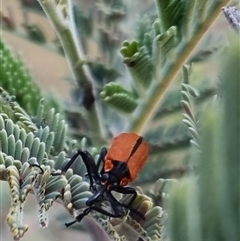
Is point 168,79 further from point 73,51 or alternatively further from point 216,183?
point 216,183

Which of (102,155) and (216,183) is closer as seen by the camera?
(216,183)

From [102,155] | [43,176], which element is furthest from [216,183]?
[102,155]

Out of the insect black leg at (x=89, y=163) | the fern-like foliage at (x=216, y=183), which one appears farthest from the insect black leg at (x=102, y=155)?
the fern-like foliage at (x=216, y=183)

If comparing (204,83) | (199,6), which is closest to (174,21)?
(199,6)

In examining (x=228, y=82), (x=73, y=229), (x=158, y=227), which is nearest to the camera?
(x=228, y=82)

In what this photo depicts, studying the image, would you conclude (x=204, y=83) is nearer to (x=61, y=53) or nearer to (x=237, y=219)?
(x=61, y=53)

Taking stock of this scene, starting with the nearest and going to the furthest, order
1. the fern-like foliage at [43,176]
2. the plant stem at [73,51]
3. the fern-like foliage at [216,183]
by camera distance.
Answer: the fern-like foliage at [216,183], the fern-like foliage at [43,176], the plant stem at [73,51]

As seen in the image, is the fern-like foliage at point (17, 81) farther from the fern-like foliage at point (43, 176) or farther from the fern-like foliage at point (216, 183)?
the fern-like foliage at point (216, 183)

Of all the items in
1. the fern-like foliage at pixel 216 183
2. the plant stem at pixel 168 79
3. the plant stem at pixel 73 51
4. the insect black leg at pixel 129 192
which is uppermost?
the plant stem at pixel 73 51
